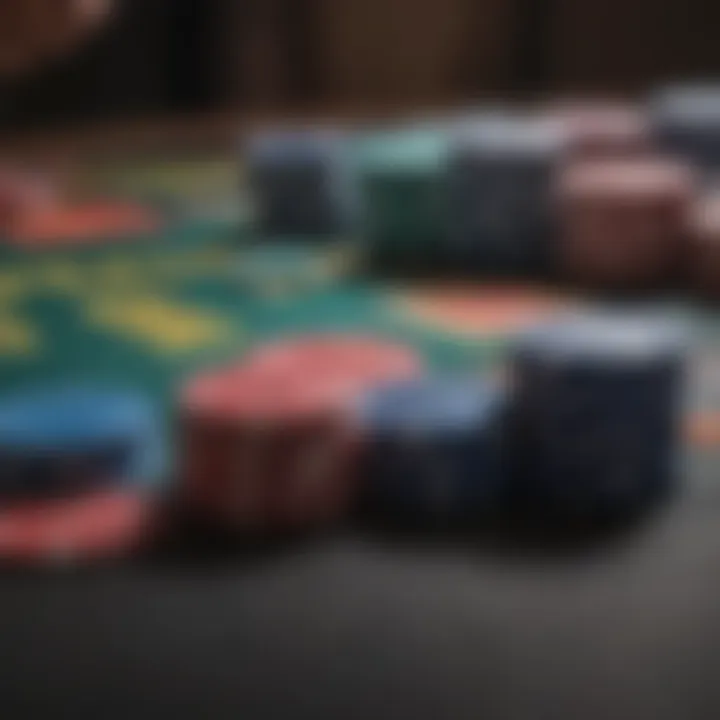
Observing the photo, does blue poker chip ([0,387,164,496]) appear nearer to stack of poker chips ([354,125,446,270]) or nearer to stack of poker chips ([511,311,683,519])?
stack of poker chips ([511,311,683,519])

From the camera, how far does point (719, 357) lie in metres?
1.49

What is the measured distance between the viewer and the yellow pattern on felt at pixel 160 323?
1.56 meters

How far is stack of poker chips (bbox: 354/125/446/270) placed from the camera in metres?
1.82

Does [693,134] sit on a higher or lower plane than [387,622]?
higher

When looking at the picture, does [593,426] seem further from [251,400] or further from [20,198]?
[20,198]

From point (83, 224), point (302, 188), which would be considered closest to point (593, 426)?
point (302, 188)

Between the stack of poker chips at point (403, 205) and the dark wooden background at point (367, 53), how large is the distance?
1.09m

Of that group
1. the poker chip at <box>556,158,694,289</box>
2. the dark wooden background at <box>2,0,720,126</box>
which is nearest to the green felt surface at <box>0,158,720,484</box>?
the poker chip at <box>556,158,694,289</box>

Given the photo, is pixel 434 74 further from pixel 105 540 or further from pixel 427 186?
pixel 105 540

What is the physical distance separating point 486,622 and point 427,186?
0.86 m

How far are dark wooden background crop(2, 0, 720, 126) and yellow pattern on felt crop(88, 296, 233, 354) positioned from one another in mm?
1315

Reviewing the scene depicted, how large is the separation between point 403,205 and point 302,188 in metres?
0.15

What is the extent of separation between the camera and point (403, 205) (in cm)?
186

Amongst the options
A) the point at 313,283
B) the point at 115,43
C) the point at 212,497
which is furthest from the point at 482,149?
the point at 115,43
